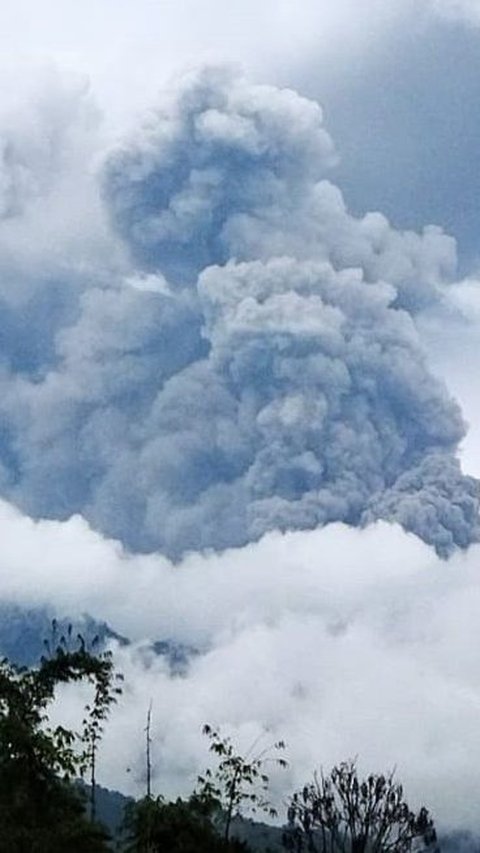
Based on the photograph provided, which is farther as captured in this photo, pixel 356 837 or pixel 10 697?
pixel 356 837

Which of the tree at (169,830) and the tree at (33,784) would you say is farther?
the tree at (169,830)

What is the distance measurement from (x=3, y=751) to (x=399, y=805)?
109 ft

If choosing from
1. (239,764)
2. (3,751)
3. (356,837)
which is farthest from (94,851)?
(356,837)

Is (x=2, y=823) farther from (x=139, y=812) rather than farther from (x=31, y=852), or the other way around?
(x=139, y=812)

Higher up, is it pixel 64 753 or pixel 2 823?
pixel 64 753

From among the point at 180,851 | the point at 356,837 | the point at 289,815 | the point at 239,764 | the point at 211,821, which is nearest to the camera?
the point at 180,851

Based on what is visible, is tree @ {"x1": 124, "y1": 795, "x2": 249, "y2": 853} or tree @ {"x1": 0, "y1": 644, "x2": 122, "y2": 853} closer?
tree @ {"x1": 0, "y1": 644, "x2": 122, "y2": 853}

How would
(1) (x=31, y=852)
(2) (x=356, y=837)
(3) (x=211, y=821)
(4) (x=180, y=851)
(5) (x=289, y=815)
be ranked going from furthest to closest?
(5) (x=289, y=815)
(2) (x=356, y=837)
(3) (x=211, y=821)
(4) (x=180, y=851)
(1) (x=31, y=852)

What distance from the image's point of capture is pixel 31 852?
73.4ft

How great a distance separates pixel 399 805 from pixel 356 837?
3265 millimetres

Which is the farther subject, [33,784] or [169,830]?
[169,830]

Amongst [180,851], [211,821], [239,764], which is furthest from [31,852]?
[239,764]

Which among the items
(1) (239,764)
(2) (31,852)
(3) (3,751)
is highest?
(1) (239,764)

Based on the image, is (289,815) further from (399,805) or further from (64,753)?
(64,753)
